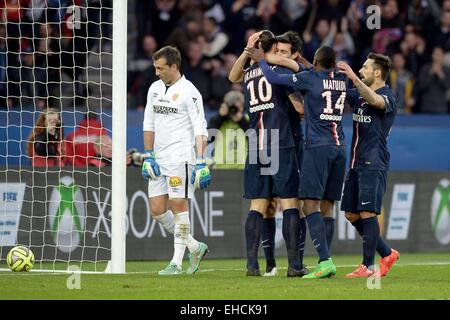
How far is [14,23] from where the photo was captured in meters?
14.7

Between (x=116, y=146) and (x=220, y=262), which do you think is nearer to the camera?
(x=116, y=146)

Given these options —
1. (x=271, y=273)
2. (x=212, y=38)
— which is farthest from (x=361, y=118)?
(x=212, y=38)

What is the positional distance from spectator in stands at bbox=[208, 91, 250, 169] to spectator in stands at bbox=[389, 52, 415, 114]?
4348mm

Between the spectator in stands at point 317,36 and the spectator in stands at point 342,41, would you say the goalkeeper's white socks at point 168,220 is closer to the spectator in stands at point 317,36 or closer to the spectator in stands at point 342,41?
the spectator in stands at point 317,36

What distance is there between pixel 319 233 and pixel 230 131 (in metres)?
5.76

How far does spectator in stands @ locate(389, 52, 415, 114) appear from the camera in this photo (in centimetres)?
2061

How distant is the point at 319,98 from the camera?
460 inches

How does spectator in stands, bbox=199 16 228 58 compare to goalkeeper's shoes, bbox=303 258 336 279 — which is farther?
spectator in stands, bbox=199 16 228 58

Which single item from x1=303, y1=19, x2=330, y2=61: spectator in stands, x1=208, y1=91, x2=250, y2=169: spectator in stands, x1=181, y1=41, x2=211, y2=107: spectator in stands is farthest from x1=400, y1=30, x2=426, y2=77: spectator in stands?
x1=208, y1=91, x2=250, y2=169: spectator in stands

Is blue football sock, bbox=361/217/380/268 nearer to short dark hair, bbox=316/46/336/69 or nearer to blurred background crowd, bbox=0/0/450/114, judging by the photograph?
short dark hair, bbox=316/46/336/69

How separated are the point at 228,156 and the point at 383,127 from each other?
5308mm

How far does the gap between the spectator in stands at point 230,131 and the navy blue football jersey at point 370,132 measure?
5.12 metres

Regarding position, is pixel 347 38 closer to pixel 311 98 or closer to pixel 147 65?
pixel 147 65
